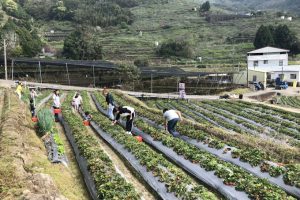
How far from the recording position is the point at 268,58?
83250mm

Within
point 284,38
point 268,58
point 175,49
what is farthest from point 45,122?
point 284,38

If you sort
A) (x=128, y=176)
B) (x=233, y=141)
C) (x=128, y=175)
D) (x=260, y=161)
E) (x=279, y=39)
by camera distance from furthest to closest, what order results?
(x=279, y=39) < (x=233, y=141) < (x=128, y=175) < (x=128, y=176) < (x=260, y=161)

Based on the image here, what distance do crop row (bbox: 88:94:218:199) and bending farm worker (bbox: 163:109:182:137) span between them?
2.20m

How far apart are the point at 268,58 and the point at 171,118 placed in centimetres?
6977

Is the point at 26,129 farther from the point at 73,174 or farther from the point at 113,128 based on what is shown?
the point at 73,174

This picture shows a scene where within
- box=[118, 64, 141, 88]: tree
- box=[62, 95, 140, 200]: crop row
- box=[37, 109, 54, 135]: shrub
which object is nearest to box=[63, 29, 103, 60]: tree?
box=[118, 64, 141, 88]: tree

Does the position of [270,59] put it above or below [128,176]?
above

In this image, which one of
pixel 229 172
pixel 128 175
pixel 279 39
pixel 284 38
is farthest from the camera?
pixel 279 39

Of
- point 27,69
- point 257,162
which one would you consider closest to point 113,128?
point 257,162

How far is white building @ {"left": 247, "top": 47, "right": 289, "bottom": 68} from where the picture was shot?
82.7m

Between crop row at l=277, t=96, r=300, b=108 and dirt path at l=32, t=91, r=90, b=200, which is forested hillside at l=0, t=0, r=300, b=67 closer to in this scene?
crop row at l=277, t=96, r=300, b=108

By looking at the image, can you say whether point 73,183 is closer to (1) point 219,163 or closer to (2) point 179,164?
(2) point 179,164

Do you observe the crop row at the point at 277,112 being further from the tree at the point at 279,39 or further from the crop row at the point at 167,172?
the tree at the point at 279,39

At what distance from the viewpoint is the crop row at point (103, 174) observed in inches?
404
